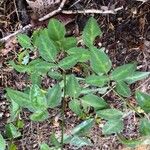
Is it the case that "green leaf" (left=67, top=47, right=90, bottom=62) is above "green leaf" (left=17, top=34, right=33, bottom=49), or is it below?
below

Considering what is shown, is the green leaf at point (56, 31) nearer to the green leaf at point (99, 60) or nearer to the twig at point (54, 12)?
the green leaf at point (99, 60)

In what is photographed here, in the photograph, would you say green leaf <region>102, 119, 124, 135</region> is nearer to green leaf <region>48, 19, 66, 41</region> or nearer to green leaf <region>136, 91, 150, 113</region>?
green leaf <region>136, 91, 150, 113</region>

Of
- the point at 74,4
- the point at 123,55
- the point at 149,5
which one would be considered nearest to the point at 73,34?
Result: the point at 74,4

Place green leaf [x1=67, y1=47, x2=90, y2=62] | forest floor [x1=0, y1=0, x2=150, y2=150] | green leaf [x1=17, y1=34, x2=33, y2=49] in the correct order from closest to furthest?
green leaf [x1=67, y1=47, x2=90, y2=62] < green leaf [x1=17, y1=34, x2=33, y2=49] < forest floor [x1=0, y1=0, x2=150, y2=150]

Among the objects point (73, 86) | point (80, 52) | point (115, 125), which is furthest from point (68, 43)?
point (115, 125)

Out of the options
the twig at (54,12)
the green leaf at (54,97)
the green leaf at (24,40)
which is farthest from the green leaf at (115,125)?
the twig at (54,12)

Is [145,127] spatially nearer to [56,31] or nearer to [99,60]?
[99,60]

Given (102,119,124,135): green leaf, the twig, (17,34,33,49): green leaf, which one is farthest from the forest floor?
(102,119,124,135): green leaf
